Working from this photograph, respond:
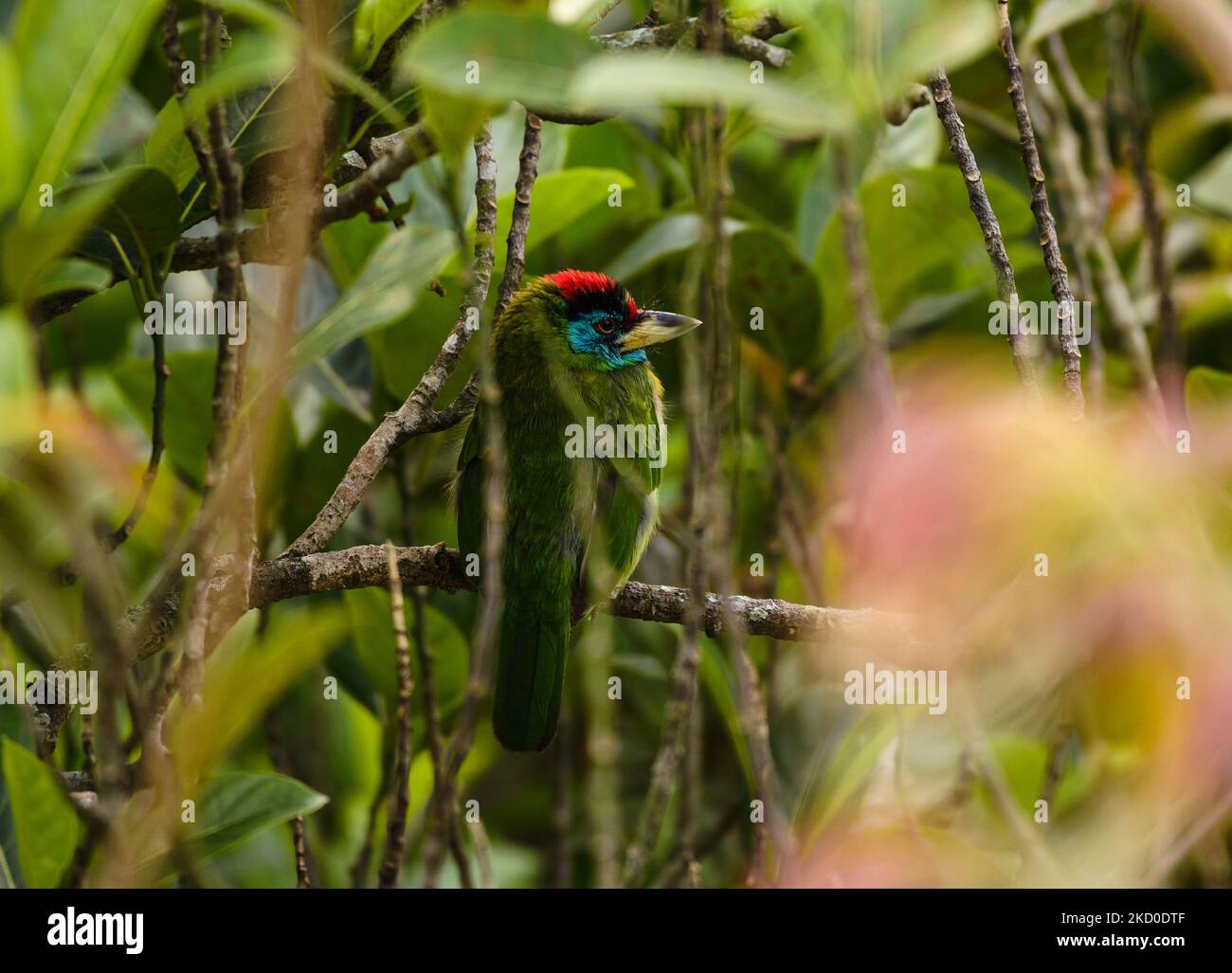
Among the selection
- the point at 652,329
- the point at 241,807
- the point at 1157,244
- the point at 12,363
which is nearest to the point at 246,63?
the point at 12,363

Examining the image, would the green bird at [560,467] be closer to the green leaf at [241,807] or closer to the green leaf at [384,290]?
the green leaf at [241,807]

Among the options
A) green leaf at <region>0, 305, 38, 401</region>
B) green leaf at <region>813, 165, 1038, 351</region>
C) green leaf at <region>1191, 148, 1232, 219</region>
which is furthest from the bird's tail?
green leaf at <region>1191, 148, 1232, 219</region>

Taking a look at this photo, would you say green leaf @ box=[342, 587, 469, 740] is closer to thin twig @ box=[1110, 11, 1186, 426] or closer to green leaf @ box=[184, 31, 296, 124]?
green leaf @ box=[184, 31, 296, 124]

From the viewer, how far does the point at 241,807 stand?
1.57 m

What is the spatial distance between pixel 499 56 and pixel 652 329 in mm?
1664

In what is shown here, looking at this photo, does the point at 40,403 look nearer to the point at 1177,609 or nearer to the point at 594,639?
the point at 1177,609

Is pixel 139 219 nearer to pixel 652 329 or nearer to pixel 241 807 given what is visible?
pixel 241 807

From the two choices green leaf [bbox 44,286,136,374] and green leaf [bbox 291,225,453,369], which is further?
green leaf [bbox 44,286,136,374]

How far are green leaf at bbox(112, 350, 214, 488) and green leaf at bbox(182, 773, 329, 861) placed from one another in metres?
0.76

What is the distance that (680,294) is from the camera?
2742mm

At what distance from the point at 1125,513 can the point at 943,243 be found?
1761 millimetres

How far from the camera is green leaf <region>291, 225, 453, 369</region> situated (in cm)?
123

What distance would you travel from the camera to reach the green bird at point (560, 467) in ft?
7.53
